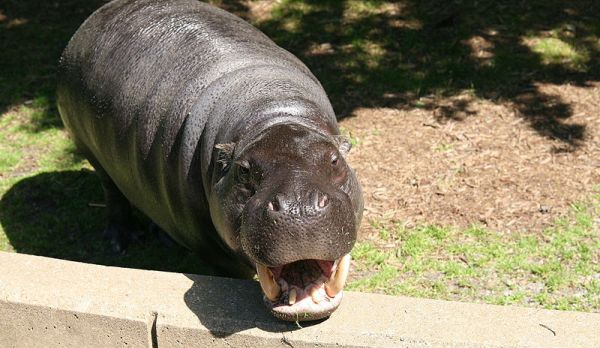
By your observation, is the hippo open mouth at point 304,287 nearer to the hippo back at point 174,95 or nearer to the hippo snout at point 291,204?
the hippo snout at point 291,204

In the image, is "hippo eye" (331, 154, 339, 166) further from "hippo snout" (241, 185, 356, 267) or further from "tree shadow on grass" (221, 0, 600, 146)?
"tree shadow on grass" (221, 0, 600, 146)

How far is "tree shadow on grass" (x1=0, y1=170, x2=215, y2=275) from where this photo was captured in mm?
5859

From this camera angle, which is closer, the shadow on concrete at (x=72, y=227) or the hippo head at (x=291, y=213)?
the hippo head at (x=291, y=213)

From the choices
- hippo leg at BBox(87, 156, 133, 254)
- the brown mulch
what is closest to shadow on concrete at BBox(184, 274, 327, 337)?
the brown mulch

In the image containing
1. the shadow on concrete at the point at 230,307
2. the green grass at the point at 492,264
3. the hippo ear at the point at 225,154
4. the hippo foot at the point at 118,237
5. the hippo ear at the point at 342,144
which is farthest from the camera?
the hippo foot at the point at 118,237

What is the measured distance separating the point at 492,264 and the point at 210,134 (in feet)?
6.87

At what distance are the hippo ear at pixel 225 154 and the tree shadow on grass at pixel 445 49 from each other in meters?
3.51

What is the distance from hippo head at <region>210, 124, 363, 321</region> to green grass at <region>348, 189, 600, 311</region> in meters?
1.36

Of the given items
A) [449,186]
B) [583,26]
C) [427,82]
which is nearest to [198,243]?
[449,186]

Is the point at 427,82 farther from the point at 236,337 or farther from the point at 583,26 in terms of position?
the point at 236,337

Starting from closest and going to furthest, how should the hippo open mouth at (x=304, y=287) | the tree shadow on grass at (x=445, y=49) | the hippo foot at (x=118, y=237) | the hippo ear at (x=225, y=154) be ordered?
the hippo open mouth at (x=304, y=287)
the hippo ear at (x=225, y=154)
the hippo foot at (x=118, y=237)
the tree shadow on grass at (x=445, y=49)

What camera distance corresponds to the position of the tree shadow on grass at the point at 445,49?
739 cm

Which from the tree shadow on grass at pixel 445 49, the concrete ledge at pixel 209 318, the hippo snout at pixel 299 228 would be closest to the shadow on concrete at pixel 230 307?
the concrete ledge at pixel 209 318

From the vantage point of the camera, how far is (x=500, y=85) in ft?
24.5
